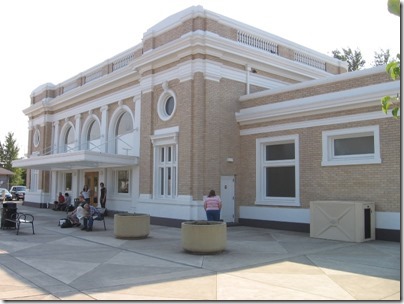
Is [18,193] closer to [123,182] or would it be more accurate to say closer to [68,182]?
[68,182]

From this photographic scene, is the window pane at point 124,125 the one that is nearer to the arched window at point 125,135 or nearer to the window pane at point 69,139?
the arched window at point 125,135

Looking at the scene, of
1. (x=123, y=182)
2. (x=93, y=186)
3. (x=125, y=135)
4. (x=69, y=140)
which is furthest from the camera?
(x=69, y=140)

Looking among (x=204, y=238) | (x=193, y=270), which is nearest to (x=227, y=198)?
(x=204, y=238)

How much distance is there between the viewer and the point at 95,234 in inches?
617

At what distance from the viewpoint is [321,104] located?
1650 centimetres

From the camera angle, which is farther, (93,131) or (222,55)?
(93,131)

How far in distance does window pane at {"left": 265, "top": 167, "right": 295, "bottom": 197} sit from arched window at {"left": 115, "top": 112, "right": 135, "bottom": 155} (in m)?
7.69

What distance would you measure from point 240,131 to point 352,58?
122 feet

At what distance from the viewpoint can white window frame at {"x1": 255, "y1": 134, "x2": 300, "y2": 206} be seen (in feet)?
57.4

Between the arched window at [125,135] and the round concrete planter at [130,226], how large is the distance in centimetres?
883

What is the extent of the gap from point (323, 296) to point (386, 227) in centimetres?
823

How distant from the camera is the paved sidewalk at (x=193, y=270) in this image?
7.34m

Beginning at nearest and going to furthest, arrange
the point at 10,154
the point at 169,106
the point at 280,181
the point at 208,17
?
the point at 280,181, the point at 208,17, the point at 169,106, the point at 10,154

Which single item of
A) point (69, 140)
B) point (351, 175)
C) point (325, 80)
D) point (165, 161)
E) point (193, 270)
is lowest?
point (193, 270)
